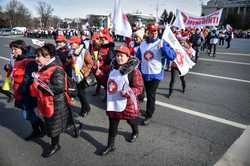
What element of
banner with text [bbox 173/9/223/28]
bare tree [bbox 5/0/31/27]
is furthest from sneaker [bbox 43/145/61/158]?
bare tree [bbox 5/0/31/27]

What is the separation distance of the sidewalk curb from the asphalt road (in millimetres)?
89

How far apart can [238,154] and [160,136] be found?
51.3 inches

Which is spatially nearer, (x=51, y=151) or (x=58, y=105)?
(x=58, y=105)

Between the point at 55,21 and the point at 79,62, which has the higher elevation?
the point at 55,21

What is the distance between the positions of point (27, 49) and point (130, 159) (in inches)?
103

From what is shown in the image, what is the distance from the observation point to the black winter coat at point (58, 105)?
12.1 ft

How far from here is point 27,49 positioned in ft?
15.4

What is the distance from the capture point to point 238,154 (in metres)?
4.07

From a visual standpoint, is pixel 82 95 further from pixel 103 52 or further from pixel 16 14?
pixel 16 14

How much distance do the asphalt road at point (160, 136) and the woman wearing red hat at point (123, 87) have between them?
648 mm

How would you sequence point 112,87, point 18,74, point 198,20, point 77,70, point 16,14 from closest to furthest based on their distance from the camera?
point 112,87
point 18,74
point 77,70
point 198,20
point 16,14

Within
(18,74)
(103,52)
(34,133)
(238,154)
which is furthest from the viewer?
(103,52)

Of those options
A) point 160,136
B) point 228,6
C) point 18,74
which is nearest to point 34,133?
point 18,74

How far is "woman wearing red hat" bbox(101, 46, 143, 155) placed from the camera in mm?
3805
